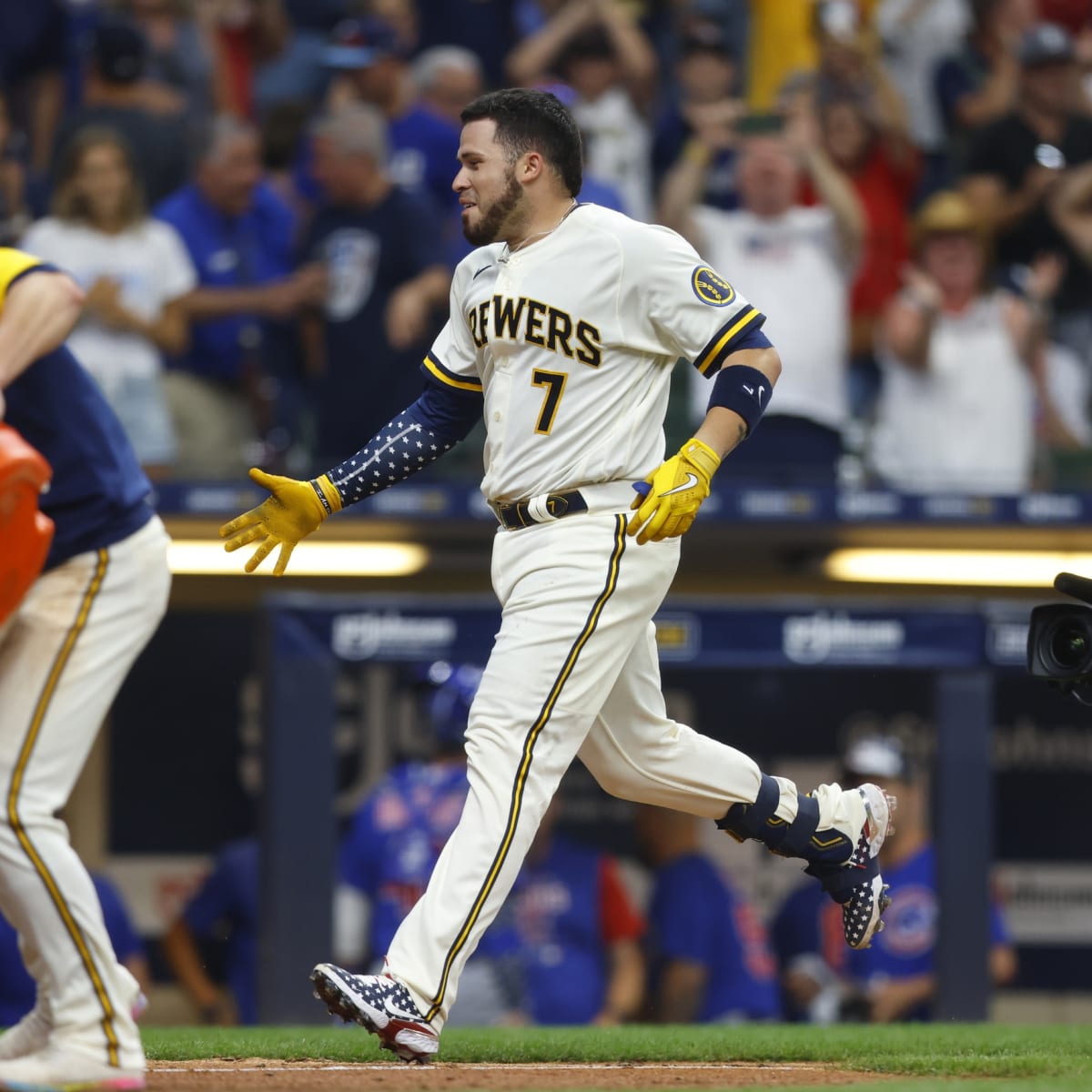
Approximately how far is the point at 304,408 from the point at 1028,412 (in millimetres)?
2789

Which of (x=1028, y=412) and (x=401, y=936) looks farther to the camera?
(x=1028, y=412)

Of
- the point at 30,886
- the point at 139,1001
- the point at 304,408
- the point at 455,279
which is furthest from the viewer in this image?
the point at 304,408

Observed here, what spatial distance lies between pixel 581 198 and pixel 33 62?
A: 2841 mm

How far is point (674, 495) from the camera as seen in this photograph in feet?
13.2

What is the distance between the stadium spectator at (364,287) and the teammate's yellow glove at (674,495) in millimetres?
3724

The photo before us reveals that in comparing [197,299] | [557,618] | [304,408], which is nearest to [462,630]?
[304,408]

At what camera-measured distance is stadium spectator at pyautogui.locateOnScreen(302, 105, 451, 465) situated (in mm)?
7793

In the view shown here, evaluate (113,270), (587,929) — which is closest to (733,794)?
(587,929)

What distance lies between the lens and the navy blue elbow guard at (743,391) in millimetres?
4195

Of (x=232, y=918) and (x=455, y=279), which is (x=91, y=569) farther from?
(x=232, y=918)

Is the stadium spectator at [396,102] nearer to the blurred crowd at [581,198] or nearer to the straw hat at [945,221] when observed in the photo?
the blurred crowd at [581,198]

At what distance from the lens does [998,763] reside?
8898mm

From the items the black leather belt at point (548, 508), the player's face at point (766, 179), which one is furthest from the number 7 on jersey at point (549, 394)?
the player's face at point (766, 179)

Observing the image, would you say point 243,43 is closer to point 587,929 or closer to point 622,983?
point 587,929
